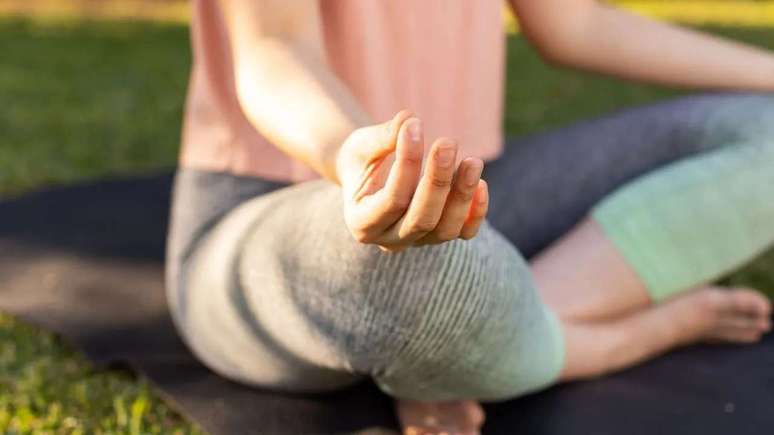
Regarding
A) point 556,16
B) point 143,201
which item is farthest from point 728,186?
point 143,201

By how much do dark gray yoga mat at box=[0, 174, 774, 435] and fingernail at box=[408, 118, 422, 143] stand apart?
0.69 m

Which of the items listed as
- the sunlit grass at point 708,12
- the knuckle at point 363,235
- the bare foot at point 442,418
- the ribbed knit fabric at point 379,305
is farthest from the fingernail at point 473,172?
→ the sunlit grass at point 708,12

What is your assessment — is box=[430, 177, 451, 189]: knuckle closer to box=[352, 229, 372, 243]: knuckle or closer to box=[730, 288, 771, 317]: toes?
box=[352, 229, 372, 243]: knuckle

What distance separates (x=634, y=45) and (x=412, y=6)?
0.41 meters

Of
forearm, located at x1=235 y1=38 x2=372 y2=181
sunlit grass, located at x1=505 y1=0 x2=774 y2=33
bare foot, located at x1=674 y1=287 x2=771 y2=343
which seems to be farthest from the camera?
sunlit grass, located at x1=505 y1=0 x2=774 y2=33

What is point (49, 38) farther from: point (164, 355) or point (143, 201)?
point (164, 355)

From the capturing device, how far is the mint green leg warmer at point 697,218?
155 centimetres

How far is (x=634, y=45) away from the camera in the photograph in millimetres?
1684

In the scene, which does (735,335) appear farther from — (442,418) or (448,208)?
(448,208)

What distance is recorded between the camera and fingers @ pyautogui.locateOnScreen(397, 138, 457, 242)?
778 mm

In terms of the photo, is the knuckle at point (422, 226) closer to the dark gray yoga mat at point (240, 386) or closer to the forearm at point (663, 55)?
the dark gray yoga mat at point (240, 386)

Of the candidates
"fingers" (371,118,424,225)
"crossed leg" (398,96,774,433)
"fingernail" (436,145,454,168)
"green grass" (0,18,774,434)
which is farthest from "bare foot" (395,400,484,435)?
"fingernail" (436,145,454,168)

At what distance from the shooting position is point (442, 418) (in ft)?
4.47

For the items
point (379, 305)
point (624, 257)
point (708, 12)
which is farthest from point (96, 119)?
point (708, 12)
